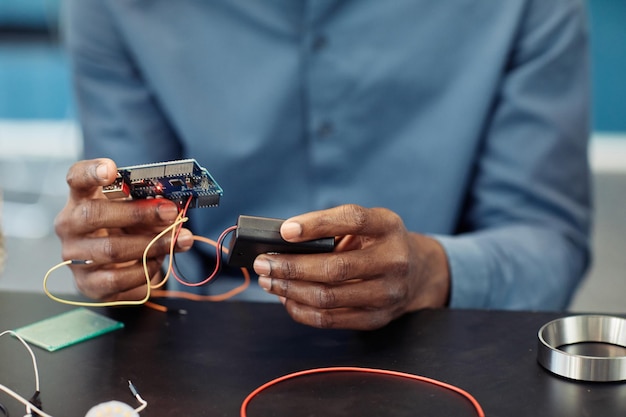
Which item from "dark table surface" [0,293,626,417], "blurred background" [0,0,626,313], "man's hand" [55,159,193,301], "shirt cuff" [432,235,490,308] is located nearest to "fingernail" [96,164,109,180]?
"man's hand" [55,159,193,301]

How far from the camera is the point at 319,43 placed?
46.9 inches

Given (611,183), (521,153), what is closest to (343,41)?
(521,153)

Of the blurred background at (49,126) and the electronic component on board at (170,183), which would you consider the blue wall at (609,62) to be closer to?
the blurred background at (49,126)

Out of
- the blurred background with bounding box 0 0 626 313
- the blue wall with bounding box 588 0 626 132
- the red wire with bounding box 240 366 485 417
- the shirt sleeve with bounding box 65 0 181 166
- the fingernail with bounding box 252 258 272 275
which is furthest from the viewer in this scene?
the blue wall with bounding box 588 0 626 132

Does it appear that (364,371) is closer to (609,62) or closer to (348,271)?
(348,271)

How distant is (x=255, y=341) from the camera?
0.78 m

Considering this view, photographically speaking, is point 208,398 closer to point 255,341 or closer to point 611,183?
point 255,341

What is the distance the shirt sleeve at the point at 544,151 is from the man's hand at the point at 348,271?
0.98ft

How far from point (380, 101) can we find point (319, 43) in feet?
0.41

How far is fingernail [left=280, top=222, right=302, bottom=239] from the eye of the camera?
704 mm

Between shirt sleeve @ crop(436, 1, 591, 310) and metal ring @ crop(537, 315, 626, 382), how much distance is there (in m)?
0.34

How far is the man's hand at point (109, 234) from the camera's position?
80 centimetres

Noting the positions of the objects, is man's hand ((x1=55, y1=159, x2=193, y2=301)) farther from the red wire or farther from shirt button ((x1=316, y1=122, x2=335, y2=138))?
shirt button ((x1=316, y1=122, x2=335, y2=138))

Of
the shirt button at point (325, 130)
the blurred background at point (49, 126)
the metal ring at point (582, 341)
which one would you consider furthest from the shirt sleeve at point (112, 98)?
the blurred background at point (49, 126)
